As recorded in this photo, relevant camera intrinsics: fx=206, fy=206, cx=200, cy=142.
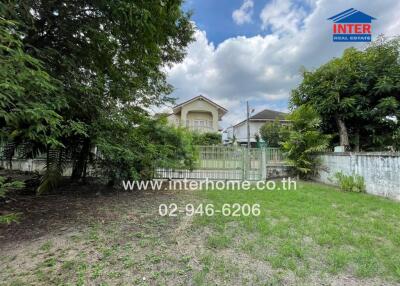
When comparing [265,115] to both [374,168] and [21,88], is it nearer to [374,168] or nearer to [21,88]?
[374,168]

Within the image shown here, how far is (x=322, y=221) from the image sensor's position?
3.98m

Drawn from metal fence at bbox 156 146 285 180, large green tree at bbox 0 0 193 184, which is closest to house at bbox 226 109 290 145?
metal fence at bbox 156 146 285 180

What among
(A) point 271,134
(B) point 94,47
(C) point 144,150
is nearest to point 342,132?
(C) point 144,150

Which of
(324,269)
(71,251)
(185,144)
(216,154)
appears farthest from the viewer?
(216,154)

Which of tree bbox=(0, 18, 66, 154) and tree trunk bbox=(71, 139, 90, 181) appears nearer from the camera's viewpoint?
tree bbox=(0, 18, 66, 154)

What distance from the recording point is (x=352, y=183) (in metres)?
6.84

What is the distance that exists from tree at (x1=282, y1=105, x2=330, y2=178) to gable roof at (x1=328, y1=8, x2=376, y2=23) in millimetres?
3235

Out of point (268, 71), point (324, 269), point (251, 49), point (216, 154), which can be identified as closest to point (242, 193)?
point (216, 154)

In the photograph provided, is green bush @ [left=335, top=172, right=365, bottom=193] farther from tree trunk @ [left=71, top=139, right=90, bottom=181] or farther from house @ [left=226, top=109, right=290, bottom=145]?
house @ [left=226, top=109, right=290, bottom=145]

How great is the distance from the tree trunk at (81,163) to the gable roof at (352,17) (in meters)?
9.49

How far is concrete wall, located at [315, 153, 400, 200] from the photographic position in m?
5.67

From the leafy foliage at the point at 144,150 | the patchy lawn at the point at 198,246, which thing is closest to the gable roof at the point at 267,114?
the leafy foliage at the point at 144,150

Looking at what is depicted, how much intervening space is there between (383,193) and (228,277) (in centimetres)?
624

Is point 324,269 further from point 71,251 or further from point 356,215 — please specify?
point 71,251
